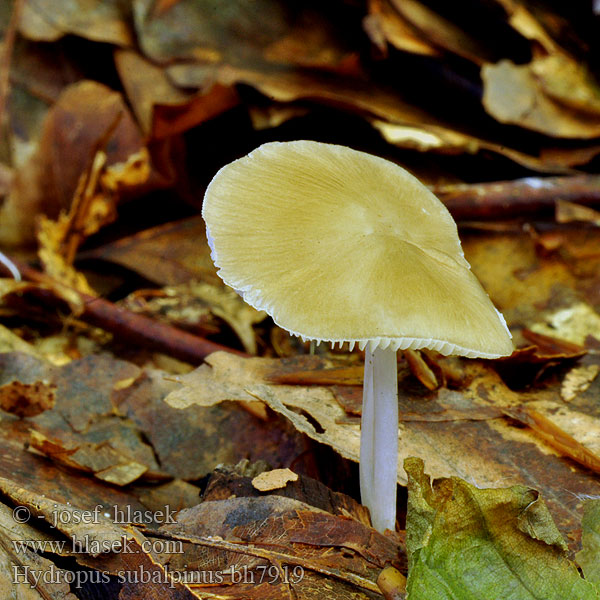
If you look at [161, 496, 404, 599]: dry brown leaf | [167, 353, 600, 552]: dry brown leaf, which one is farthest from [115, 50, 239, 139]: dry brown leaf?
[161, 496, 404, 599]: dry brown leaf

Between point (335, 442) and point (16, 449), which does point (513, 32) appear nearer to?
point (335, 442)

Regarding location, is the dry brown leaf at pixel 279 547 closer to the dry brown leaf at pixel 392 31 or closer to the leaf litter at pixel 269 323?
the leaf litter at pixel 269 323

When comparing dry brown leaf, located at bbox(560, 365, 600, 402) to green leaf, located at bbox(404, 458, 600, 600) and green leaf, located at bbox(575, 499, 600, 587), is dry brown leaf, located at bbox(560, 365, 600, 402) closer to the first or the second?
green leaf, located at bbox(575, 499, 600, 587)

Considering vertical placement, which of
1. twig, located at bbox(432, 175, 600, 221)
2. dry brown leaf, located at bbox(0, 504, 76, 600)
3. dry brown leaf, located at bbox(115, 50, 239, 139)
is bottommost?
dry brown leaf, located at bbox(0, 504, 76, 600)

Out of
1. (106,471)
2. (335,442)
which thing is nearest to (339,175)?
(335,442)

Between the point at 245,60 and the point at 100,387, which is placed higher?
the point at 245,60

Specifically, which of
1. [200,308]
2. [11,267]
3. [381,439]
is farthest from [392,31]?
[381,439]
